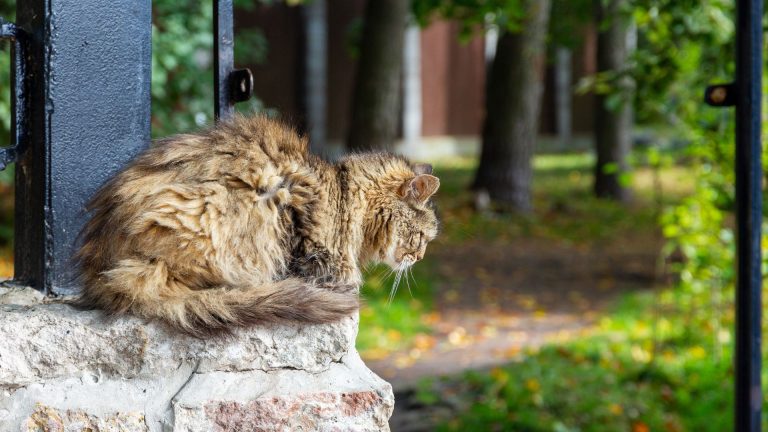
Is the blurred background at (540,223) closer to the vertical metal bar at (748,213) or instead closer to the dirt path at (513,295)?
the dirt path at (513,295)

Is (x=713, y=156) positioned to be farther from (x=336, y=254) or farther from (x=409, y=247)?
(x=336, y=254)

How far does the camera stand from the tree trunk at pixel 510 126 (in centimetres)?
1312

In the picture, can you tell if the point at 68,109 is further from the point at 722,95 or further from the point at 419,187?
the point at 722,95

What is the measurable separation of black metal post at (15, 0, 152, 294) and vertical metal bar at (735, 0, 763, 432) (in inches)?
77.4

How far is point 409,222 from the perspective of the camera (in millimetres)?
3004

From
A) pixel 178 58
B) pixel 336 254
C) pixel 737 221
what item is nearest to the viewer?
pixel 336 254

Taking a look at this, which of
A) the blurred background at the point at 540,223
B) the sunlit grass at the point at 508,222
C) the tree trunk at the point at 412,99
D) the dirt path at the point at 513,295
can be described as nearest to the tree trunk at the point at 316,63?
the blurred background at the point at 540,223

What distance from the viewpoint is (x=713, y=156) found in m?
6.18

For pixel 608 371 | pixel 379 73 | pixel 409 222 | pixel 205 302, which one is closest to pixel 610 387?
pixel 608 371

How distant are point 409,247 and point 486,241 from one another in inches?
357

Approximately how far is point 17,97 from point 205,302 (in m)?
0.80

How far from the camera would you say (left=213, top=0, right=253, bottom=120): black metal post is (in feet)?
8.50

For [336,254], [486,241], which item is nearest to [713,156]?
[336,254]

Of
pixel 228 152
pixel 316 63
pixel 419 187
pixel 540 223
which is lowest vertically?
pixel 540 223
